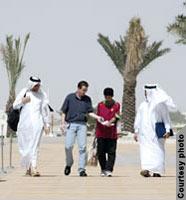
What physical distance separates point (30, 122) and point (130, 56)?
3425 centimetres

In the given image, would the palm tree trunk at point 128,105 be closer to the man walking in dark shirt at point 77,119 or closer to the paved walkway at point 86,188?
the man walking in dark shirt at point 77,119

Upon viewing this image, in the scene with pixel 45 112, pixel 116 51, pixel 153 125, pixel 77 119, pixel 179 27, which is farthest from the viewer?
pixel 116 51

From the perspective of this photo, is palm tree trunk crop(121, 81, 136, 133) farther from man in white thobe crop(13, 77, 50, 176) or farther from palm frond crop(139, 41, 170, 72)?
man in white thobe crop(13, 77, 50, 176)

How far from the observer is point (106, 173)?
15.5 m

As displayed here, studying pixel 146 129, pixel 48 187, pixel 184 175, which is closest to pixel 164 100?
pixel 146 129

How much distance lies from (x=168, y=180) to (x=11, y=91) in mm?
42567

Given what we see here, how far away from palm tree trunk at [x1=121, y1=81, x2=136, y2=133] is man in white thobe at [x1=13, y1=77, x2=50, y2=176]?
33.6m

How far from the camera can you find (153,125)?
625 inches

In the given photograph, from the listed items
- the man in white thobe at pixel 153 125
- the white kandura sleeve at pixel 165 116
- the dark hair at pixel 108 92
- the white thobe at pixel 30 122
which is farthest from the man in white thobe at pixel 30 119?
the white kandura sleeve at pixel 165 116

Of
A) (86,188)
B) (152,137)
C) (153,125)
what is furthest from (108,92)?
(86,188)

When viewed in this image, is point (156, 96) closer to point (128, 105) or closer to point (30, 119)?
point (30, 119)

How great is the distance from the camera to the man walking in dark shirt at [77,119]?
15445mm

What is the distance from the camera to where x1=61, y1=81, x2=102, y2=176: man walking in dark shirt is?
15.4m

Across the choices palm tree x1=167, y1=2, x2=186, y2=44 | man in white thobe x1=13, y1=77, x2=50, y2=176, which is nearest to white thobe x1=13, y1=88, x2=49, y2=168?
man in white thobe x1=13, y1=77, x2=50, y2=176
